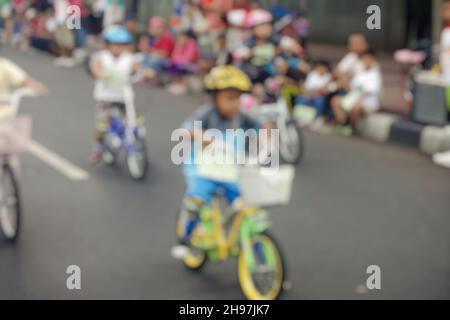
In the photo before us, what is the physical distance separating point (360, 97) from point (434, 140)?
1338 millimetres

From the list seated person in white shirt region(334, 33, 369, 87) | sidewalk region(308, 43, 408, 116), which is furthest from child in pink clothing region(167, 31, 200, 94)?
seated person in white shirt region(334, 33, 369, 87)

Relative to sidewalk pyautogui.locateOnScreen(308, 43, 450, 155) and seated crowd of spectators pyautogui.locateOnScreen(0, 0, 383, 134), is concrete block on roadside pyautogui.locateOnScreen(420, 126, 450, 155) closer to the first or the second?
sidewalk pyautogui.locateOnScreen(308, 43, 450, 155)

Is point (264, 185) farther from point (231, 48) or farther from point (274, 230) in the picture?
point (231, 48)

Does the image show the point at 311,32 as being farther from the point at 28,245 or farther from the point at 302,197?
the point at 28,245

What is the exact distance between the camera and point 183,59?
1488 cm

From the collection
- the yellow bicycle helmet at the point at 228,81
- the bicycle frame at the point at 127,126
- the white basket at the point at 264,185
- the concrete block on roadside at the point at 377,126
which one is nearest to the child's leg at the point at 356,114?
the concrete block on roadside at the point at 377,126

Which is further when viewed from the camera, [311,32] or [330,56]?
[311,32]

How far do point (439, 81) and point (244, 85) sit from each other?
5844 mm

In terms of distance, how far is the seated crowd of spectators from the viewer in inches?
364

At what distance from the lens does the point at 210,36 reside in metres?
15.0

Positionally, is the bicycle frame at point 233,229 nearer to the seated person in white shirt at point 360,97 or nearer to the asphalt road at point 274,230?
the asphalt road at point 274,230

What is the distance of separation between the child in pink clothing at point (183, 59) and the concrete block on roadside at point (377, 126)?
169 inches

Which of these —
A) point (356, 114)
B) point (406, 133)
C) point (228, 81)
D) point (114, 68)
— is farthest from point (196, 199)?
point (356, 114)
